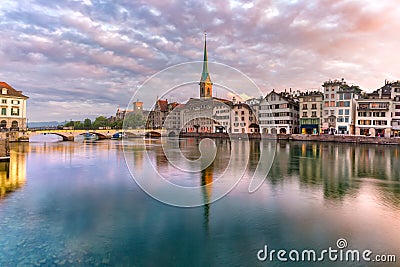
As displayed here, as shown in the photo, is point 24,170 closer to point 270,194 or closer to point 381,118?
point 270,194

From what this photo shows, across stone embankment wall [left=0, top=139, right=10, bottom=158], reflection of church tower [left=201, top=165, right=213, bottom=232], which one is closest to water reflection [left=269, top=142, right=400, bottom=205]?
reflection of church tower [left=201, top=165, right=213, bottom=232]

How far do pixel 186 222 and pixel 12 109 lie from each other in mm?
59591

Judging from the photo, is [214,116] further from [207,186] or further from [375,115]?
[207,186]

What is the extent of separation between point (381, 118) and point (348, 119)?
20.0 ft

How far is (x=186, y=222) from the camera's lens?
1239 centimetres

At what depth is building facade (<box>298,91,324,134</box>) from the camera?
222 ft

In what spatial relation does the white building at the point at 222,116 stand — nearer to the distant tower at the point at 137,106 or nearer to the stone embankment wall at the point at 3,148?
the distant tower at the point at 137,106

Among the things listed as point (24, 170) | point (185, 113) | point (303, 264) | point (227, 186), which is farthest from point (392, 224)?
point (185, 113)

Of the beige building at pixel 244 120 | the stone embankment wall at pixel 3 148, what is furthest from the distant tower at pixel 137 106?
the stone embankment wall at pixel 3 148

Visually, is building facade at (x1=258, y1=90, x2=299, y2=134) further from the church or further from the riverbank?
the church

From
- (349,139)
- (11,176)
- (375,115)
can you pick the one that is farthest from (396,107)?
(11,176)

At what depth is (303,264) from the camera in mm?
8742

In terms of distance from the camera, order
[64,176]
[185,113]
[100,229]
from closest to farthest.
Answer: [100,229], [64,176], [185,113]

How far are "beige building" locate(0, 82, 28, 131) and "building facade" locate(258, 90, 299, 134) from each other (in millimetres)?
57498
